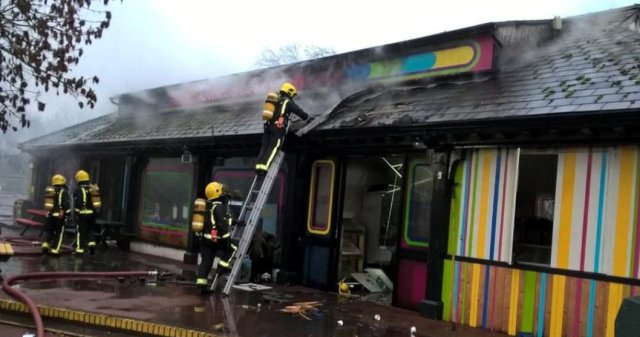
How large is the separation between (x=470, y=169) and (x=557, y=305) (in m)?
1.89

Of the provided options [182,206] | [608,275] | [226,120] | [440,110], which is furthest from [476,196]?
[182,206]

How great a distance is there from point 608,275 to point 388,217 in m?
5.12

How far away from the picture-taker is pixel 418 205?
8008 millimetres

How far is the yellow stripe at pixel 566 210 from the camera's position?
20.8 ft

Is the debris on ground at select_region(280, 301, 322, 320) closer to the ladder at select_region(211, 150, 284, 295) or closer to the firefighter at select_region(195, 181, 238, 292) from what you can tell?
the ladder at select_region(211, 150, 284, 295)

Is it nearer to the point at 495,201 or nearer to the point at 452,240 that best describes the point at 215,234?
the point at 452,240

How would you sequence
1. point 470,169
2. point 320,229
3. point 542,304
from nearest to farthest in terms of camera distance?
point 542,304 → point 470,169 → point 320,229

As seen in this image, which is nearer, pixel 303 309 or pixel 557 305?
pixel 557 305

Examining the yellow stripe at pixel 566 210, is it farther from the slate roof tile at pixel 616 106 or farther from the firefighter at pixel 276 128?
the firefighter at pixel 276 128

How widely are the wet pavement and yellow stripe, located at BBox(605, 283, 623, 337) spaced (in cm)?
123

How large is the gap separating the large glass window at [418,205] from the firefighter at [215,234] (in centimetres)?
255

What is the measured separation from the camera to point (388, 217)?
10805 mm

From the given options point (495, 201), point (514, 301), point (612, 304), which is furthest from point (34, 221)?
point (612, 304)

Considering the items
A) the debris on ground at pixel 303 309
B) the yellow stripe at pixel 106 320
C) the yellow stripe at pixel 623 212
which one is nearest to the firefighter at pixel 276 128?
the debris on ground at pixel 303 309
